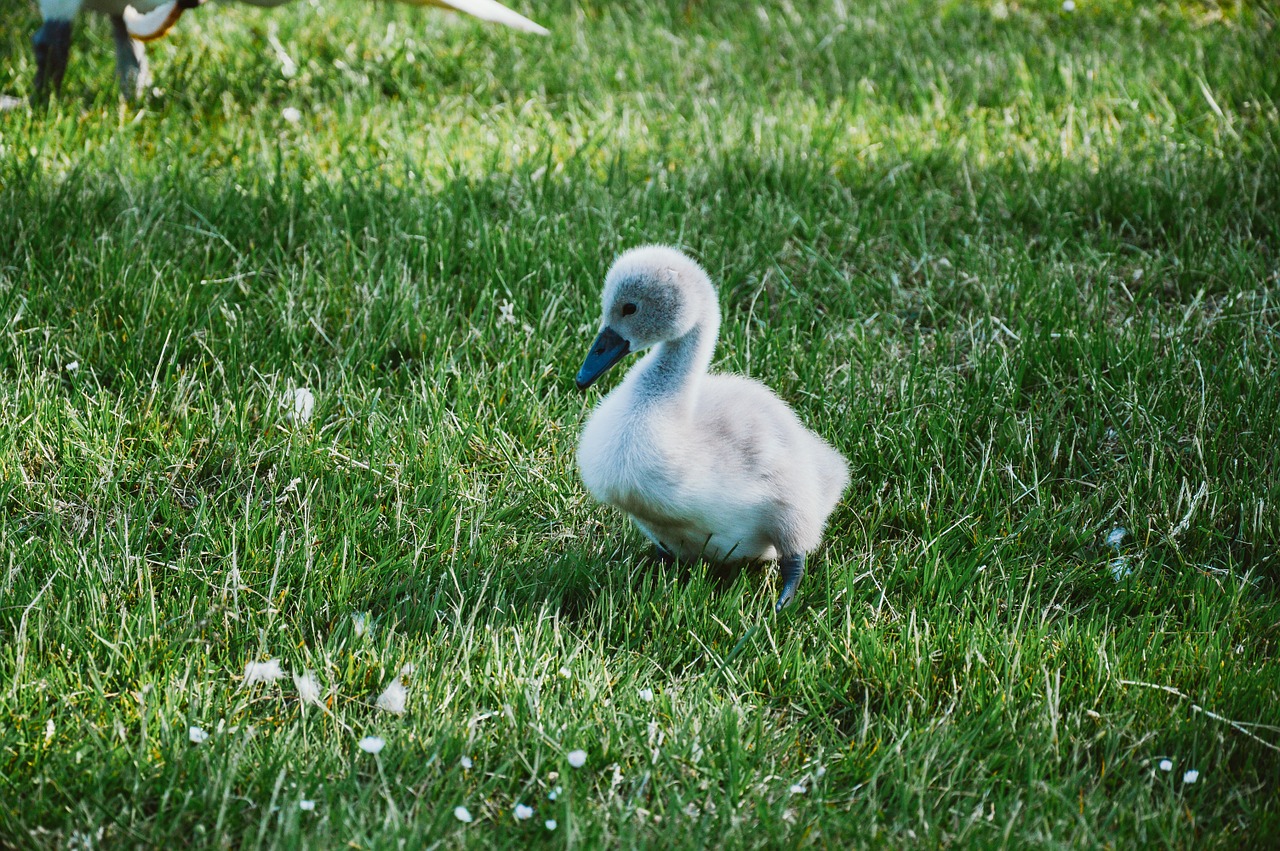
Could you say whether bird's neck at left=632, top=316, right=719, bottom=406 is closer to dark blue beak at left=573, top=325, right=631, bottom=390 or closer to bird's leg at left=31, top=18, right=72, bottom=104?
dark blue beak at left=573, top=325, right=631, bottom=390

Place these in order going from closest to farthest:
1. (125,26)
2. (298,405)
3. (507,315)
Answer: (298,405) → (507,315) → (125,26)

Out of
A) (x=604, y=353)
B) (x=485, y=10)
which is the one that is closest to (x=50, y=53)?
(x=485, y=10)

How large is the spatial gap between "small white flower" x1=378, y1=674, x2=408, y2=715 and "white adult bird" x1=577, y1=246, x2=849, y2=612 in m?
0.63

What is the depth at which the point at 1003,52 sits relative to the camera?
6039 millimetres

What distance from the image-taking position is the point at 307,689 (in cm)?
243

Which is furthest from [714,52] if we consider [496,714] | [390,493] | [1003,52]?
[496,714]

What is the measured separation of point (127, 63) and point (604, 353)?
139 inches

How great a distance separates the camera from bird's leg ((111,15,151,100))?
5.20 metres

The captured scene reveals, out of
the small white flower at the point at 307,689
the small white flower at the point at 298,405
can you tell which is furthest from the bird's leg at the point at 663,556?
the small white flower at the point at 298,405

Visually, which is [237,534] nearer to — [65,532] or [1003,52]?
[65,532]

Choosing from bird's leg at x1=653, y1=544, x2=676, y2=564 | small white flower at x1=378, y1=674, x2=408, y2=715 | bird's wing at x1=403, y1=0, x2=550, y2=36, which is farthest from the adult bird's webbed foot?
bird's wing at x1=403, y1=0, x2=550, y2=36

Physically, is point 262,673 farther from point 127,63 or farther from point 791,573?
point 127,63

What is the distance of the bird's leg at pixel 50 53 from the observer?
5035mm

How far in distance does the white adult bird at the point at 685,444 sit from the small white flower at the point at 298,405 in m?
0.99
